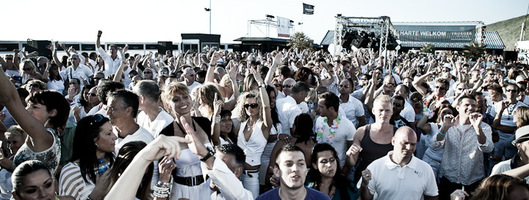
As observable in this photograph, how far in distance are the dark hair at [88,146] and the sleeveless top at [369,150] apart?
2.42 meters

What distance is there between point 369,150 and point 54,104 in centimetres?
295

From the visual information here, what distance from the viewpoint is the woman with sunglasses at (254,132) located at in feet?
12.8

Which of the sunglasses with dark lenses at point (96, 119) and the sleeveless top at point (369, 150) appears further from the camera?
the sleeveless top at point (369, 150)

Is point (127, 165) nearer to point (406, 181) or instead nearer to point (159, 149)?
point (159, 149)

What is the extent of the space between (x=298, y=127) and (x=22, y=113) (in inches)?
96.6

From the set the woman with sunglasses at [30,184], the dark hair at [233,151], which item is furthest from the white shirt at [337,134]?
the woman with sunglasses at [30,184]

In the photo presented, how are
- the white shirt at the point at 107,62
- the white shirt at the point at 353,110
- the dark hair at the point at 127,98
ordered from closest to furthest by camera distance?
the dark hair at the point at 127,98
the white shirt at the point at 353,110
the white shirt at the point at 107,62

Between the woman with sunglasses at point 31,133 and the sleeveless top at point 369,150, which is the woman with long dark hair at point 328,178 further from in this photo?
the woman with sunglasses at point 31,133

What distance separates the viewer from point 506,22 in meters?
55.5

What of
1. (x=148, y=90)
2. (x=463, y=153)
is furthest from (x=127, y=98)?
(x=463, y=153)

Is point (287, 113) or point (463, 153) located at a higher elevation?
point (287, 113)

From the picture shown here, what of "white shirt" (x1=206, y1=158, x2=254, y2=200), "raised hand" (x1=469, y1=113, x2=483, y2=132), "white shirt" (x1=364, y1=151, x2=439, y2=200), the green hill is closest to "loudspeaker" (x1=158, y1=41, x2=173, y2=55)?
"raised hand" (x1=469, y1=113, x2=483, y2=132)

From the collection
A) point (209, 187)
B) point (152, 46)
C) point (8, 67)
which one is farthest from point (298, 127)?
point (152, 46)

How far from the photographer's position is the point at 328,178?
9.93ft
